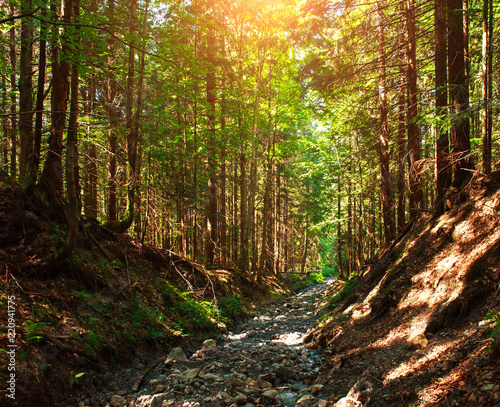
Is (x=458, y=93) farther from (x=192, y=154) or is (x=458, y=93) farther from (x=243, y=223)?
(x=243, y=223)

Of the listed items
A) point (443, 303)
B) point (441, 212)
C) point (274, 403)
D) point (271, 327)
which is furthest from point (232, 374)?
point (441, 212)

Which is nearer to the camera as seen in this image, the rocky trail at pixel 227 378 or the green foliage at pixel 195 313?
the rocky trail at pixel 227 378

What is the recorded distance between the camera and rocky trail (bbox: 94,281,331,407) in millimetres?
4395

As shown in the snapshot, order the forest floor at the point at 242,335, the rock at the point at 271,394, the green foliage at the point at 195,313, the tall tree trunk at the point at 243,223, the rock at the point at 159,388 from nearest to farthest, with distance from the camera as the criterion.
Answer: the forest floor at the point at 242,335 → the rock at the point at 271,394 → the rock at the point at 159,388 → the green foliage at the point at 195,313 → the tall tree trunk at the point at 243,223

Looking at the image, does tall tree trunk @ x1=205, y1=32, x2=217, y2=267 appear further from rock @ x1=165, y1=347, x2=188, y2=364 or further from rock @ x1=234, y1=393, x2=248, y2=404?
rock @ x1=234, y1=393, x2=248, y2=404

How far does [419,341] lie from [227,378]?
11.1 feet

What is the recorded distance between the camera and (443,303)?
4.80m

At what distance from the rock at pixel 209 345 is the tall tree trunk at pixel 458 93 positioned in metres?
7.33

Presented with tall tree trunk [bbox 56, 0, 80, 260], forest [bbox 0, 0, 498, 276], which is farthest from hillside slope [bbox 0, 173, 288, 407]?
forest [bbox 0, 0, 498, 276]

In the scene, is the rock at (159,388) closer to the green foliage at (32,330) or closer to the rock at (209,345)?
→ the green foliage at (32,330)

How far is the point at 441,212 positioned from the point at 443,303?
3.39 meters

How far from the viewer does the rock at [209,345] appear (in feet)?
23.6

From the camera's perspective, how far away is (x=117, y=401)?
4.30 metres

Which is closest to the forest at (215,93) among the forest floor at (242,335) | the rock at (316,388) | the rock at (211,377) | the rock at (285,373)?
the forest floor at (242,335)
